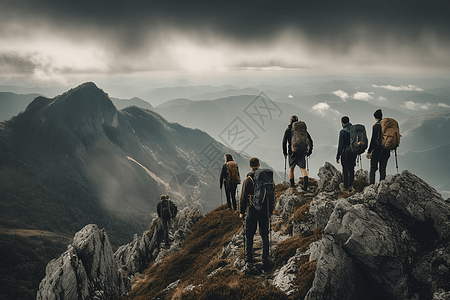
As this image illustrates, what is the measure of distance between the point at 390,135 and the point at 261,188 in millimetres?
8259

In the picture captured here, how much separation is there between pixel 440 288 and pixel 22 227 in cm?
25835

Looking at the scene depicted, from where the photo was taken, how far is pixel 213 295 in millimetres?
8891

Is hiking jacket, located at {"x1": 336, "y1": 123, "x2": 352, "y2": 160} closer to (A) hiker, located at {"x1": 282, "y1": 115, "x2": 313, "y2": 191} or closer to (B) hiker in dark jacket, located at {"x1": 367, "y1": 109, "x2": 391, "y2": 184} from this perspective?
(B) hiker in dark jacket, located at {"x1": 367, "y1": 109, "x2": 391, "y2": 184}

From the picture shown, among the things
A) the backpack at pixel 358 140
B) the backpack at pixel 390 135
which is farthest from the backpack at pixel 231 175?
the backpack at pixel 390 135

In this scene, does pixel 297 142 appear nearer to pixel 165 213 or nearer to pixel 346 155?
pixel 346 155

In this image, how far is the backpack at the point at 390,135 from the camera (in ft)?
40.7

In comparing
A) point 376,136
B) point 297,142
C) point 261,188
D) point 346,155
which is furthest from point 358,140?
point 261,188

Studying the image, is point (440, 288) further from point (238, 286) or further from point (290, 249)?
point (238, 286)

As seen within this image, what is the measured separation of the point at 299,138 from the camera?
47.8 feet

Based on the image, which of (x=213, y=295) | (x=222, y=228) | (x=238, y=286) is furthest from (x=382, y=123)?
(x=222, y=228)

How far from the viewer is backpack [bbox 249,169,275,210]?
9531mm

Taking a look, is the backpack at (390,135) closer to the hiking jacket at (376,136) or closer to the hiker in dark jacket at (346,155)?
the hiking jacket at (376,136)

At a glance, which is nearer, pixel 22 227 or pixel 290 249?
pixel 290 249

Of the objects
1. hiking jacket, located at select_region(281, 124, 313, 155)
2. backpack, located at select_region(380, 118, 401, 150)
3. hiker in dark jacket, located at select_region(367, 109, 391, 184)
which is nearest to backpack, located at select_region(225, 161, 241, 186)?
hiking jacket, located at select_region(281, 124, 313, 155)
